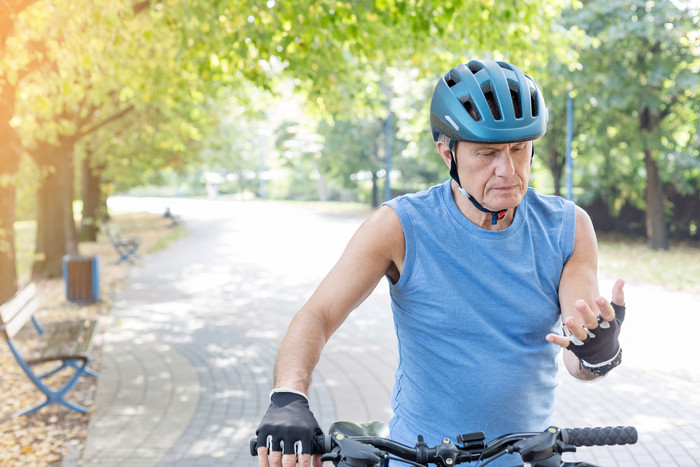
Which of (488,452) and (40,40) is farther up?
(40,40)

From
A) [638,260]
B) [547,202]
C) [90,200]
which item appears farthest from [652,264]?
[90,200]

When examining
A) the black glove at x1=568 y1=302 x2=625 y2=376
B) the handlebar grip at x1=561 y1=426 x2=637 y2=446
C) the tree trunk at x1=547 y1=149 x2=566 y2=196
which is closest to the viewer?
the handlebar grip at x1=561 y1=426 x2=637 y2=446

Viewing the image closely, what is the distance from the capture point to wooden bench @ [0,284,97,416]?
636 centimetres

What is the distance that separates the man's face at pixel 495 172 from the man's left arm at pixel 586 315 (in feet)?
0.82

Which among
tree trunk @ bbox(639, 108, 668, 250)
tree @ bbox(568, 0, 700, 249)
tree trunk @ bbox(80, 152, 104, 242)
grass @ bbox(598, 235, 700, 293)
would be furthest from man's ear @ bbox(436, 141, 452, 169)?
tree trunk @ bbox(80, 152, 104, 242)

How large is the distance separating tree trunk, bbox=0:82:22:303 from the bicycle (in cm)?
719

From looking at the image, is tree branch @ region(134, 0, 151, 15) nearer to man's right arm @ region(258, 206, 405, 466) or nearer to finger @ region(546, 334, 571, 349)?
man's right arm @ region(258, 206, 405, 466)

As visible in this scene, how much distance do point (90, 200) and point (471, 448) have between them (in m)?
25.3

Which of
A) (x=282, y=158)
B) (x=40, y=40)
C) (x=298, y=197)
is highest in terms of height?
(x=40, y=40)

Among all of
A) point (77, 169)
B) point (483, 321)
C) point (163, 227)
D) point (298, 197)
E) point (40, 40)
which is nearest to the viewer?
point (483, 321)

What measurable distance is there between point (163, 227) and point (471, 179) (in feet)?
107

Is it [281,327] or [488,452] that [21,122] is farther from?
[488,452]

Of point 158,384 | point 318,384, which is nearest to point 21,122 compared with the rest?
point 158,384

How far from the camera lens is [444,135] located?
2.20m
